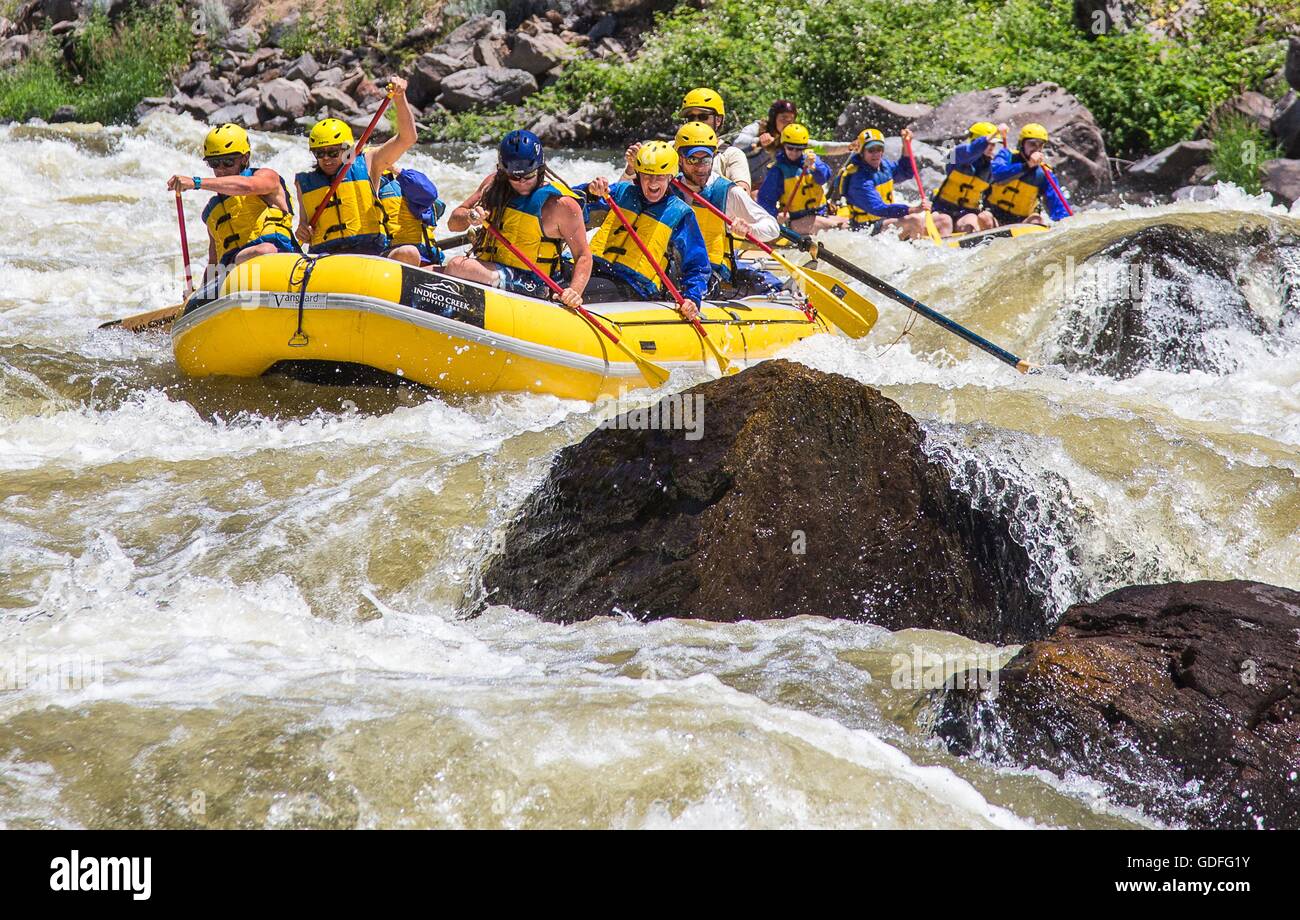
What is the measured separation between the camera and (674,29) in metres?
20.3

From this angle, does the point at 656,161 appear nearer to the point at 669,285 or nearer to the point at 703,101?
the point at 669,285

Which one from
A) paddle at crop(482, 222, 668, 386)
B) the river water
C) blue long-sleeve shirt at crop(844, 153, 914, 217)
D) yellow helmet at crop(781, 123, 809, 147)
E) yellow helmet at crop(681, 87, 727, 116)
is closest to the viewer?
the river water

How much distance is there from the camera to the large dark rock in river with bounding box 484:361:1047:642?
446cm

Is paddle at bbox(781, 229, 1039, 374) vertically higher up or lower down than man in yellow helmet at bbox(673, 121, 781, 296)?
lower down

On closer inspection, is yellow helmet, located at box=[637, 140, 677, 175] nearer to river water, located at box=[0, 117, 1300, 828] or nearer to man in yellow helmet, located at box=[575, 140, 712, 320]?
man in yellow helmet, located at box=[575, 140, 712, 320]

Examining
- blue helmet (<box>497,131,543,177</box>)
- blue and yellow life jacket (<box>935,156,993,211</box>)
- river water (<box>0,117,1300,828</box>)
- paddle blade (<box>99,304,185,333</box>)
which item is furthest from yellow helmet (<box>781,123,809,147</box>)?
paddle blade (<box>99,304,185,333</box>)

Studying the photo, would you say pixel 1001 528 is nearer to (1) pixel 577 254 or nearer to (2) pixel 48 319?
(1) pixel 577 254

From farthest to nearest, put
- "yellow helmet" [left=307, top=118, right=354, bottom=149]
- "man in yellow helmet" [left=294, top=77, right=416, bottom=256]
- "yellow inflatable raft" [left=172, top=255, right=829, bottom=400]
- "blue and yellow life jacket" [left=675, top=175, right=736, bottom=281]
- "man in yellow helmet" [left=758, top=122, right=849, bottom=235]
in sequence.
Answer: "man in yellow helmet" [left=758, top=122, right=849, bottom=235] < "blue and yellow life jacket" [left=675, top=175, right=736, bottom=281] < "man in yellow helmet" [left=294, top=77, right=416, bottom=256] < "yellow helmet" [left=307, top=118, right=354, bottom=149] < "yellow inflatable raft" [left=172, top=255, right=829, bottom=400]

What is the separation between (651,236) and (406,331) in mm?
1793

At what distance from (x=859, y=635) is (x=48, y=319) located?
7.34 metres

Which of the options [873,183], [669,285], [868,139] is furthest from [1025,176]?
[669,285]

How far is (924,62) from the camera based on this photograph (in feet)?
59.2

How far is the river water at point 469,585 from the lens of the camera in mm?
3098
